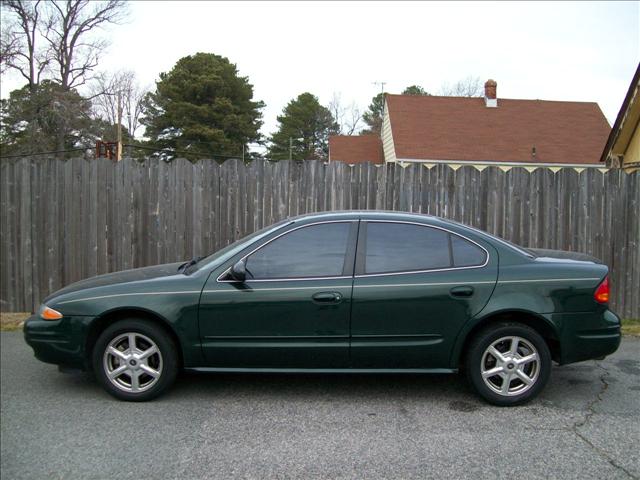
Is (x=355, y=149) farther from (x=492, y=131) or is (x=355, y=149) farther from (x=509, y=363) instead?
(x=509, y=363)

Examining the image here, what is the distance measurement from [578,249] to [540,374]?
3778mm

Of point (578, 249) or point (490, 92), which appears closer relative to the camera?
point (578, 249)

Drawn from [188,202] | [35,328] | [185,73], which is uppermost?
[185,73]

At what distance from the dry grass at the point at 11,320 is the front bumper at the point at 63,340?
113 inches

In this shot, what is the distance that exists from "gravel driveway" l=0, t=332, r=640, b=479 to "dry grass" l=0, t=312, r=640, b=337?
184 centimetres

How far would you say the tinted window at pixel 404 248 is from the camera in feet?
14.6

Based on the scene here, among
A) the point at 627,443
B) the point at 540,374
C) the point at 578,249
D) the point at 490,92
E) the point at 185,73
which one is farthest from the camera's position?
the point at 185,73

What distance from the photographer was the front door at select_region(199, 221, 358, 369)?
433cm

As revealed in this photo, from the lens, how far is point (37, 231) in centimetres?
761

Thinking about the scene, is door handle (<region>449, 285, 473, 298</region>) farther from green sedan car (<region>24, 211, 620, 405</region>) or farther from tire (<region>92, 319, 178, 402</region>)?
tire (<region>92, 319, 178, 402</region>)

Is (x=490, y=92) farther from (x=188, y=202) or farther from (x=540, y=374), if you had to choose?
(x=540, y=374)

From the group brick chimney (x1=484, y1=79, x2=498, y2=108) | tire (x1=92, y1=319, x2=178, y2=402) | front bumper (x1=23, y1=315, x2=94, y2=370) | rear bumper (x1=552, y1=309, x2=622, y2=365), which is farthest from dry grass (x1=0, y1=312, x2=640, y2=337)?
brick chimney (x1=484, y1=79, x2=498, y2=108)

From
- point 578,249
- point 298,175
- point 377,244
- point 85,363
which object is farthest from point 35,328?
point 578,249

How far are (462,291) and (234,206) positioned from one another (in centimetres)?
412
